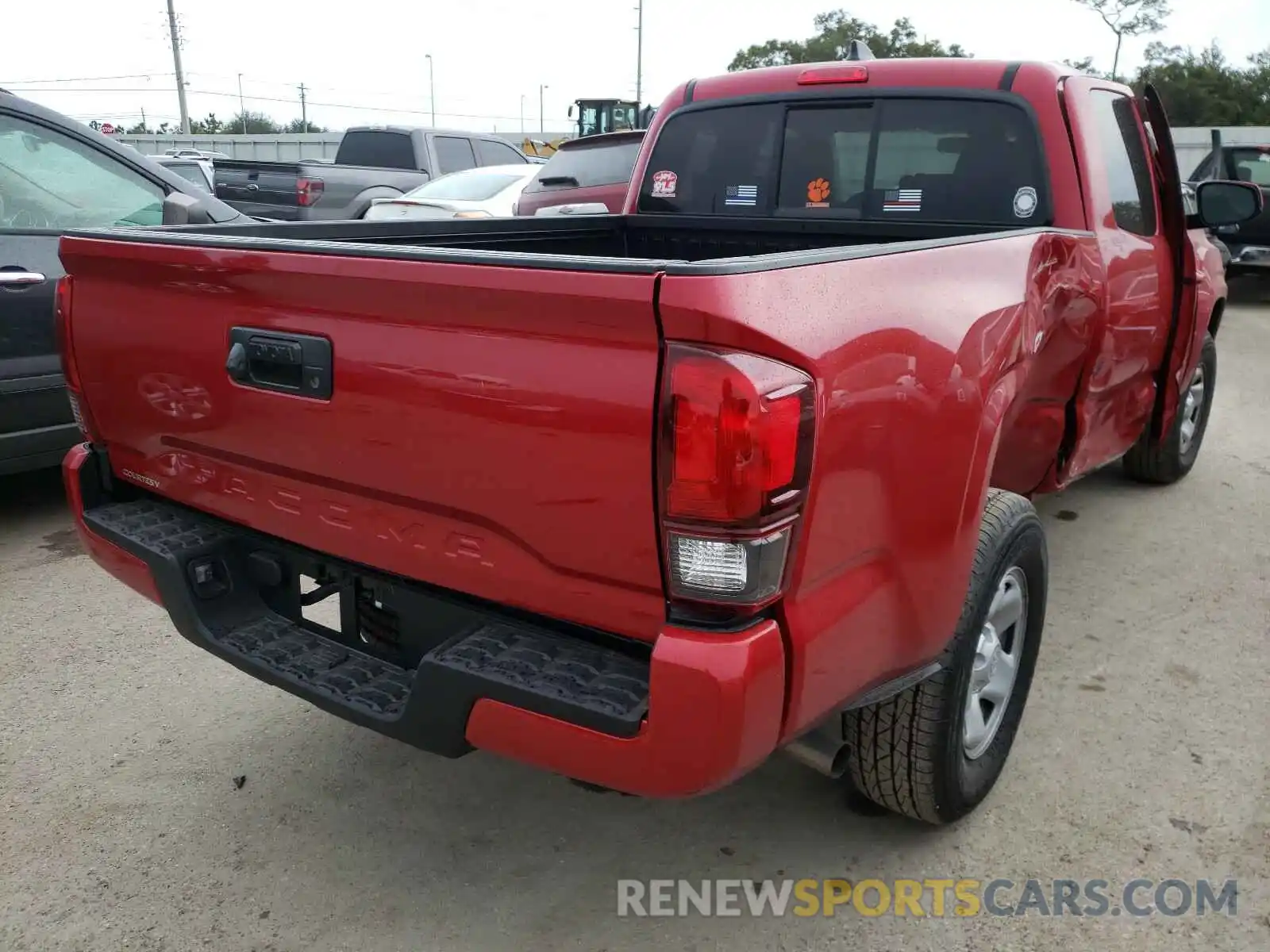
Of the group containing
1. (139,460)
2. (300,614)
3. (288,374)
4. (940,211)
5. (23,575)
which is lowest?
(23,575)

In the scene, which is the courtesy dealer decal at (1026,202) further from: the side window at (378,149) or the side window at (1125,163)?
the side window at (378,149)

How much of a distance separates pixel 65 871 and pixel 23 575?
6.94 ft

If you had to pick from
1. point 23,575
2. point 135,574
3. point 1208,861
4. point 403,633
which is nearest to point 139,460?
point 135,574

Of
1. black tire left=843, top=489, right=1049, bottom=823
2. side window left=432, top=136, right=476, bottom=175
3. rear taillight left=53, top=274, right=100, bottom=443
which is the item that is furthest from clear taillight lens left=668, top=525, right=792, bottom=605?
side window left=432, top=136, right=476, bottom=175

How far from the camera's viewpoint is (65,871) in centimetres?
246

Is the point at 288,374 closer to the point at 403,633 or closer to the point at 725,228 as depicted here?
the point at 403,633

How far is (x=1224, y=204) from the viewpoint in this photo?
421cm

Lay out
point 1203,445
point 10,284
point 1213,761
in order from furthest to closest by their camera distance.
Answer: point 1203,445
point 10,284
point 1213,761

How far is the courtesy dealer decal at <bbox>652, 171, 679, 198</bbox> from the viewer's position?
410cm

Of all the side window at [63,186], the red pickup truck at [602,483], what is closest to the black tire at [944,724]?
the red pickup truck at [602,483]

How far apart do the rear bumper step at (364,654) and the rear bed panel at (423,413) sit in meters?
0.07

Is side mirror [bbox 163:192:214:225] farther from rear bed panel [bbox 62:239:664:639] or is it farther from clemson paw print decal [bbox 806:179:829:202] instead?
clemson paw print decal [bbox 806:179:829:202]

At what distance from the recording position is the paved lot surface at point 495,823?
2320mm

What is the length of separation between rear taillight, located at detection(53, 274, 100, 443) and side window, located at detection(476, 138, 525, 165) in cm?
1155
